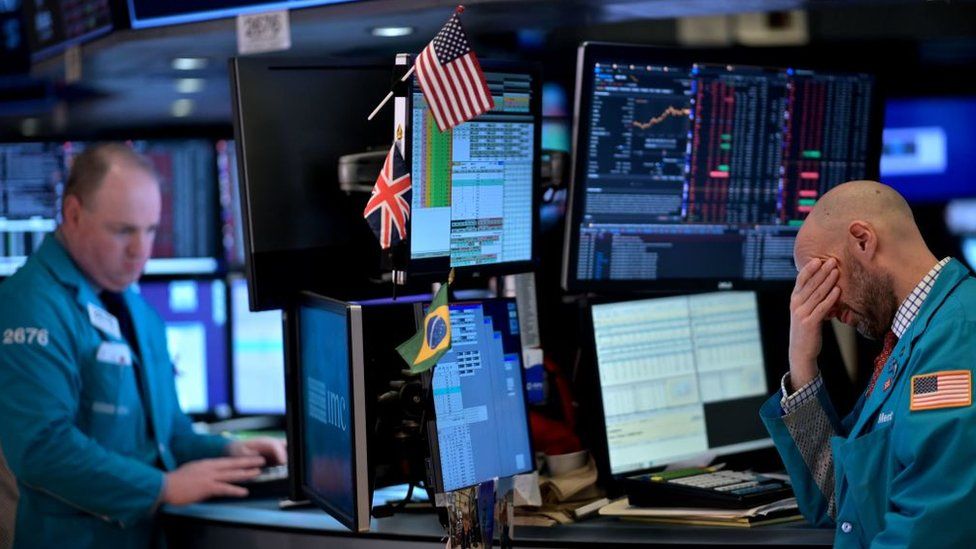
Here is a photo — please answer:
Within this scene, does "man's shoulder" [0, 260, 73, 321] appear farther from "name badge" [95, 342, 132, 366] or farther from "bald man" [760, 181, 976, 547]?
"bald man" [760, 181, 976, 547]

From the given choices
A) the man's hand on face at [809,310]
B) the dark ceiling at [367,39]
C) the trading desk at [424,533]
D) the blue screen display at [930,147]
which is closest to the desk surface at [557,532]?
the trading desk at [424,533]

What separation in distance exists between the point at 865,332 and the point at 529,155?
0.87m

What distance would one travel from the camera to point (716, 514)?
2.99m

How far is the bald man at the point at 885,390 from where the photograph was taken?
218cm

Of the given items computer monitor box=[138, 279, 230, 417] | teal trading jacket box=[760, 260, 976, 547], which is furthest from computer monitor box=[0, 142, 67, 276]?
teal trading jacket box=[760, 260, 976, 547]

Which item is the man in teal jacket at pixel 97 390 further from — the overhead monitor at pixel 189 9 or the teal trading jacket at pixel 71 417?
the overhead monitor at pixel 189 9

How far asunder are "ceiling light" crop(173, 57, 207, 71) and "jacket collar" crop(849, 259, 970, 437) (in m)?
2.19

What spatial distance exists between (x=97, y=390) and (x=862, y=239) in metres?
2.02

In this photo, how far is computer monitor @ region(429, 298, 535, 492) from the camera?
2.61m

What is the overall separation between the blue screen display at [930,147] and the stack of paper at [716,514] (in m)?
2.67

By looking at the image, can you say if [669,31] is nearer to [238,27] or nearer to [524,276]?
[524,276]

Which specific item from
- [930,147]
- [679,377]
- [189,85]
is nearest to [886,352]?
[679,377]

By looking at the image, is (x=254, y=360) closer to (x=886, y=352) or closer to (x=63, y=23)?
(x=63, y=23)

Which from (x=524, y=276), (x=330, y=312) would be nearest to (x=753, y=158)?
(x=524, y=276)
